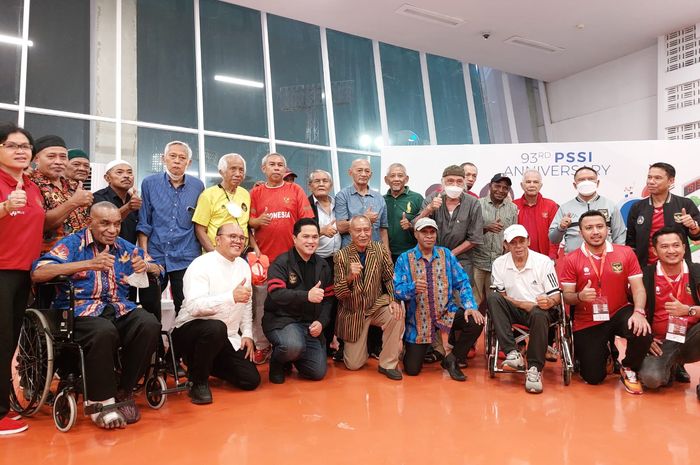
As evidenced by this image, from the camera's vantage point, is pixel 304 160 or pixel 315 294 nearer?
pixel 315 294

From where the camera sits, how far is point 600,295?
3654 mm

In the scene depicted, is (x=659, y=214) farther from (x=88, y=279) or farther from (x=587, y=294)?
(x=88, y=279)

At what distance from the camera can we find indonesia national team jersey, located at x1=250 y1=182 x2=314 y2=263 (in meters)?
4.20

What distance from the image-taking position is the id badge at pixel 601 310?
11.6 ft

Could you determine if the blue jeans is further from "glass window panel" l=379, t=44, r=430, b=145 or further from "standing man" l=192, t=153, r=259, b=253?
"glass window panel" l=379, t=44, r=430, b=145

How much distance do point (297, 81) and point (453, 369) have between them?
5.76 meters

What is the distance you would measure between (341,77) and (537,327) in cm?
617

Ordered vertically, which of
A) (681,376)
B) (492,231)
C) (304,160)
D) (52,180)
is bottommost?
(681,376)

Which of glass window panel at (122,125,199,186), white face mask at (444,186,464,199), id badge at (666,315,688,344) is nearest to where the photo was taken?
id badge at (666,315,688,344)

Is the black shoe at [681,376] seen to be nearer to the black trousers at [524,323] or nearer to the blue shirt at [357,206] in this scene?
the black trousers at [524,323]

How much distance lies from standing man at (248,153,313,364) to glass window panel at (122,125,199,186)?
3.17 m

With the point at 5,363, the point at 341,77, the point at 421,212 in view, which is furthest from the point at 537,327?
the point at 341,77

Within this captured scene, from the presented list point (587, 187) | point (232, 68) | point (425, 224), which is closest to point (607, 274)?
point (587, 187)

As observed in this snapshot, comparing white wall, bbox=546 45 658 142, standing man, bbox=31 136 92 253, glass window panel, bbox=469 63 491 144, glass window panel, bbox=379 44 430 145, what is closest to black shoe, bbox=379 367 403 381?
standing man, bbox=31 136 92 253
